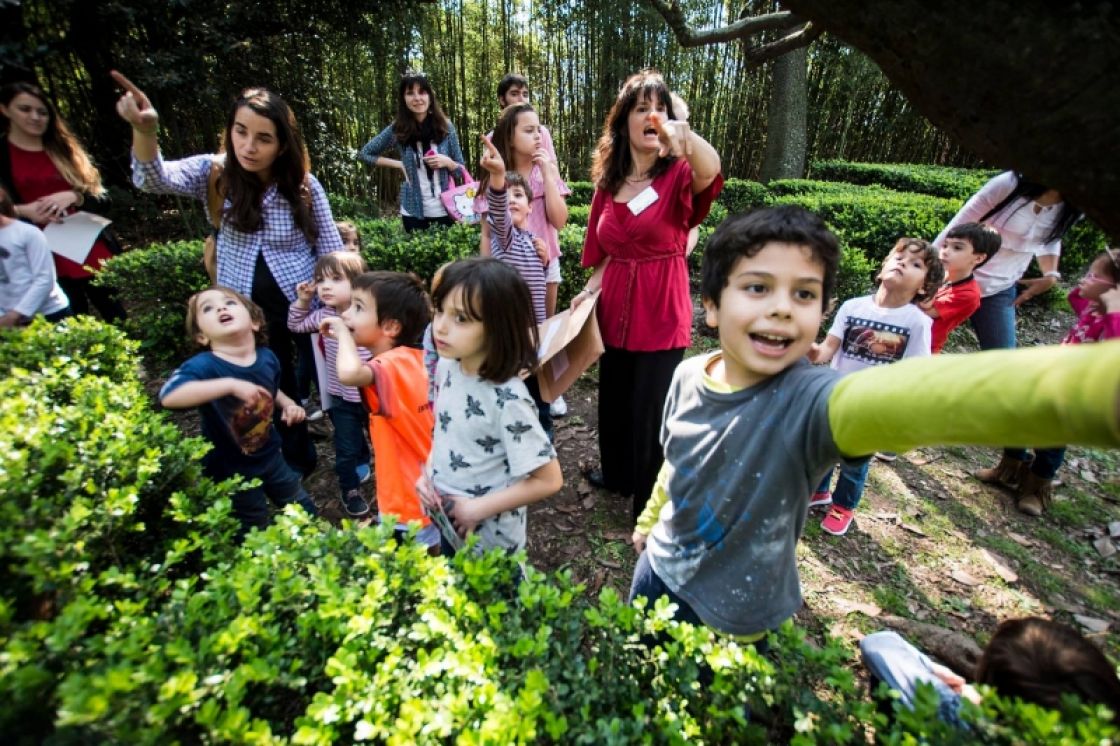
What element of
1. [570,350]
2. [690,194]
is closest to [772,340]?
[570,350]

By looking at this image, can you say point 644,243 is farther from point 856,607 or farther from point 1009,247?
point 1009,247

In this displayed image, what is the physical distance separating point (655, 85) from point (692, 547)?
7.34 ft

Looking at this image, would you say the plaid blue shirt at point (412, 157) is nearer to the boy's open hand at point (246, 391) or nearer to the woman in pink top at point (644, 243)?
the woman in pink top at point (644, 243)

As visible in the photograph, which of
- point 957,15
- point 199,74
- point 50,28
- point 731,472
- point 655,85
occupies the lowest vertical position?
point 731,472

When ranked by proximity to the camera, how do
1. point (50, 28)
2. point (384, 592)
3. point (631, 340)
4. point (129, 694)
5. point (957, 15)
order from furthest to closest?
1. point (50, 28)
2. point (631, 340)
3. point (384, 592)
4. point (129, 694)
5. point (957, 15)

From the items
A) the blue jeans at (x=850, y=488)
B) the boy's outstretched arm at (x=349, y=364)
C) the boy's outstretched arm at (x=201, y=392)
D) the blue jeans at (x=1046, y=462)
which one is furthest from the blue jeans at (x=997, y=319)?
the boy's outstretched arm at (x=201, y=392)

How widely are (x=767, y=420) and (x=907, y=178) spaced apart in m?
12.9

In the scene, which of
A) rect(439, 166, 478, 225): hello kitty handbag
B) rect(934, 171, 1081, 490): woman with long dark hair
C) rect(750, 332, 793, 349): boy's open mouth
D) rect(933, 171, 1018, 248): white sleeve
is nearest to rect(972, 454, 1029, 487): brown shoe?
rect(934, 171, 1081, 490): woman with long dark hair

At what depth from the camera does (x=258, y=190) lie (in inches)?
125

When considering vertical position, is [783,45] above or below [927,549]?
above

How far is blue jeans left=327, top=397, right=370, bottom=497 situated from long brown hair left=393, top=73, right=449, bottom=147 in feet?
9.73

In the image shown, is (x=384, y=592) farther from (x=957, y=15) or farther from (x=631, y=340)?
(x=631, y=340)

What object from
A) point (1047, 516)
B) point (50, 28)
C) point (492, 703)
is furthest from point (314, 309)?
point (50, 28)

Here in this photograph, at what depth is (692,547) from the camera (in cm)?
167
